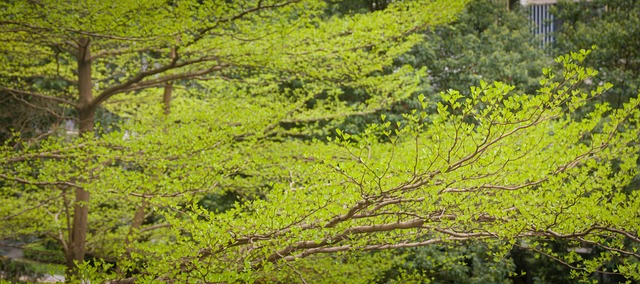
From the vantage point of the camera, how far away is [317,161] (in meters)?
5.72

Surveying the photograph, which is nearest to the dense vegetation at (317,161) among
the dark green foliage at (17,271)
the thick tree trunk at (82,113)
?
the thick tree trunk at (82,113)


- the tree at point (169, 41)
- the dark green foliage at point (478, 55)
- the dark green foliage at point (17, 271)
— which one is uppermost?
the tree at point (169, 41)

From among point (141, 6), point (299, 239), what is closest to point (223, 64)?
point (141, 6)

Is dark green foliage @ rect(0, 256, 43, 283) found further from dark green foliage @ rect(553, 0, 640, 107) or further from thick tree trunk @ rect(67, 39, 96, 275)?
dark green foliage @ rect(553, 0, 640, 107)

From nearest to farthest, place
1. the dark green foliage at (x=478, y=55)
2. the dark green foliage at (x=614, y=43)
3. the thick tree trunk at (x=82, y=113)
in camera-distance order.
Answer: the thick tree trunk at (x=82, y=113)
the dark green foliage at (x=614, y=43)
the dark green foliage at (x=478, y=55)

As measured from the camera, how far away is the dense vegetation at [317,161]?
4574 mm

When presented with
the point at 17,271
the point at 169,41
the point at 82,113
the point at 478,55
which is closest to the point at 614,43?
the point at 478,55

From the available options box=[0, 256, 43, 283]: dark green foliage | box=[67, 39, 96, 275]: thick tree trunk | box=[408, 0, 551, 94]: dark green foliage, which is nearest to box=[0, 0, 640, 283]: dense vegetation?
box=[67, 39, 96, 275]: thick tree trunk

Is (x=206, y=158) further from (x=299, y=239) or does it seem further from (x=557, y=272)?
(x=557, y=272)

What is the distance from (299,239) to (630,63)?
8.84 metres

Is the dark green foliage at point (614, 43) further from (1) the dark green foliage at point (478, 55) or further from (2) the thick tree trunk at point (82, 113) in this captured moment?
(2) the thick tree trunk at point (82, 113)

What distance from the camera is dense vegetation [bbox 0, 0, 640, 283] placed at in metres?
4.57

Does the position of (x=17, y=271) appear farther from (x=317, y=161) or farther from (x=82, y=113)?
(x=317, y=161)

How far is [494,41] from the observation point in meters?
12.7
